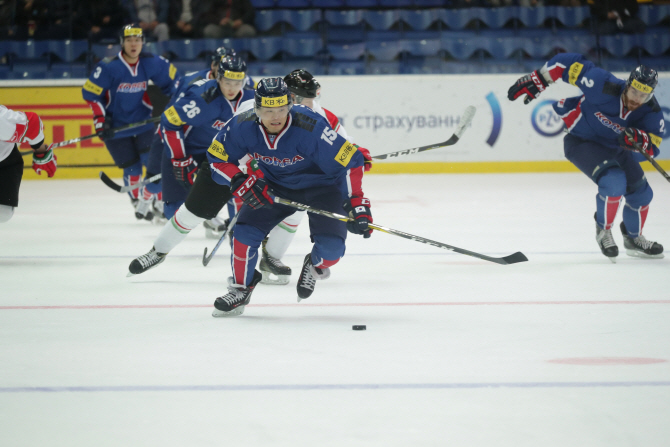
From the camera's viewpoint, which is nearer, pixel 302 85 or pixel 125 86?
pixel 302 85

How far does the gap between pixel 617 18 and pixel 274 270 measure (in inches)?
304

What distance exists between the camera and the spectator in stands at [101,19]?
32.2ft

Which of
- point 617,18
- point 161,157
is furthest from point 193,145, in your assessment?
point 617,18

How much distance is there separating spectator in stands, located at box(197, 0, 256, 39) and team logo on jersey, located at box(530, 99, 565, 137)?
3584 mm

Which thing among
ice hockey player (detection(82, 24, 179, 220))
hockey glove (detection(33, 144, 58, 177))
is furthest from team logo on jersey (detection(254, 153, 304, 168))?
ice hockey player (detection(82, 24, 179, 220))

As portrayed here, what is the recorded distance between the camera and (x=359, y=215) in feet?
11.0

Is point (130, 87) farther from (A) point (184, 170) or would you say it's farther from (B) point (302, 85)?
(B) point (302, 85)

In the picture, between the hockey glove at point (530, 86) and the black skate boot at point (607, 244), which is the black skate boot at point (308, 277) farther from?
the hockey glove at point (530, 86)

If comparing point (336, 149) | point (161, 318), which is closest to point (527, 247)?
point (336, 149)

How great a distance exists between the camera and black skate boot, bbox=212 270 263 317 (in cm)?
339

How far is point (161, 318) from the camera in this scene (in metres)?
3.41

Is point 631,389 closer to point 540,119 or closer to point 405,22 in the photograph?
point 540,119

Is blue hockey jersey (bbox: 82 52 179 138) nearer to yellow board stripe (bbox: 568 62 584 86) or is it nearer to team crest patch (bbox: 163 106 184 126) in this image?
team crest patch (bbox: 163 106 184 126)

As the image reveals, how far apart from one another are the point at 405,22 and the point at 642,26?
2.97m
